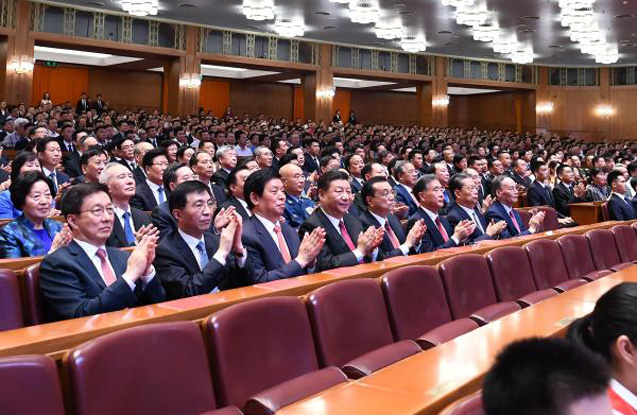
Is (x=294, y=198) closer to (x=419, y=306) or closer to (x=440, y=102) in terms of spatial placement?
(x=419, y=306)

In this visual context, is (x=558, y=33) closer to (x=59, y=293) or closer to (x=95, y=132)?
(x=95, y=132)

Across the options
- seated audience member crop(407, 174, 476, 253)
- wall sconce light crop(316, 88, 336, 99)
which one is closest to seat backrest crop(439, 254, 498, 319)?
seated audience member crop(407, 174, 476, 253)

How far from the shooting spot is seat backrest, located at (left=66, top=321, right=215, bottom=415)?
125cm

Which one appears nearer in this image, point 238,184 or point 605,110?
point 238,184

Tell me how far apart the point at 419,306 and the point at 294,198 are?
6.94 feet

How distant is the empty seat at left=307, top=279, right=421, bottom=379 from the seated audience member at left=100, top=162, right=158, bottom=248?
1570 millimetres

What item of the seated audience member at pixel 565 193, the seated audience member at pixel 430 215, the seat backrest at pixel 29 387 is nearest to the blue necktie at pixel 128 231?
the seated audience member at pixel 430 215

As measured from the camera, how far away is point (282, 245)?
2.80 m

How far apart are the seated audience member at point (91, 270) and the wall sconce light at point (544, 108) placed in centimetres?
1617

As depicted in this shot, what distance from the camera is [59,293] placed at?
74.4 inches

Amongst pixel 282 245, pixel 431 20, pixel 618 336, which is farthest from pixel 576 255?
pixel 431 20

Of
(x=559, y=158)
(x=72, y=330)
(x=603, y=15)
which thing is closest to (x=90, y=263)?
(x=72, y=330)

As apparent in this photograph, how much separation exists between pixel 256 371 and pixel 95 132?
6308mm

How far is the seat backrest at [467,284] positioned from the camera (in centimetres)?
238
